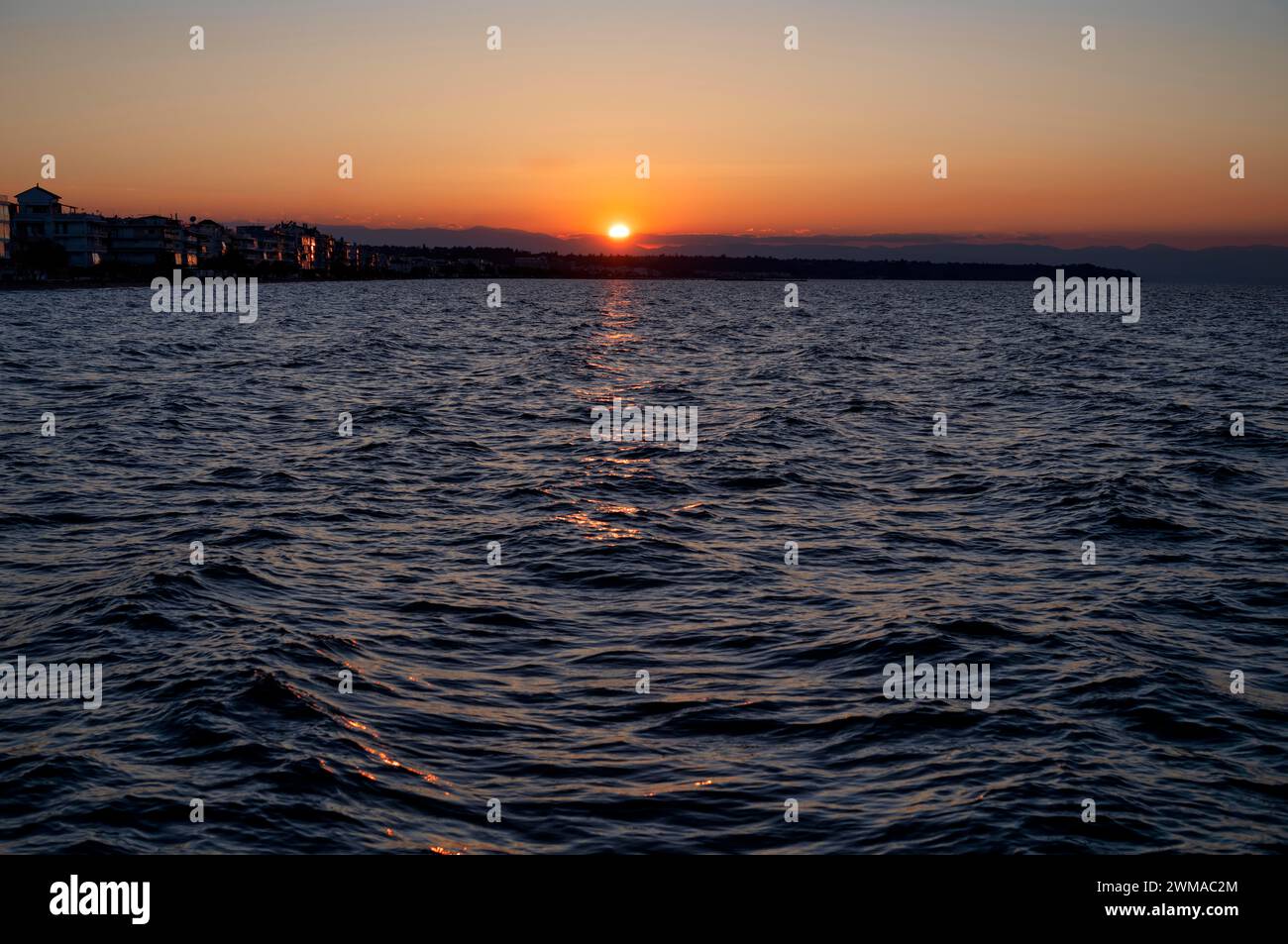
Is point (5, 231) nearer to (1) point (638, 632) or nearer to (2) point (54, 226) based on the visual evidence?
(2) point (54, 226)

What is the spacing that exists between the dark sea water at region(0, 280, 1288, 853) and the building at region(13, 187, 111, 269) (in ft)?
564

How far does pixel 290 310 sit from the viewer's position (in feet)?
459

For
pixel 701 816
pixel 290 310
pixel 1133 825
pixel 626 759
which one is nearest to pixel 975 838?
pixel 1133 825

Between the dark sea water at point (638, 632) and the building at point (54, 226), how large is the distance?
172m

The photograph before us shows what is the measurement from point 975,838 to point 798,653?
553 cm

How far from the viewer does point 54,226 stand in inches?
7564

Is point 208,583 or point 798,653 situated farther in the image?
point 208,583

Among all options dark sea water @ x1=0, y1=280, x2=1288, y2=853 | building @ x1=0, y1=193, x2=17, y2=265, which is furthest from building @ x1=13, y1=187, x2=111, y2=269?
dark sea water @ x1=0, y1=280, x2=1288, y2=853

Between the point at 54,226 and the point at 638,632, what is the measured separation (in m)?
205

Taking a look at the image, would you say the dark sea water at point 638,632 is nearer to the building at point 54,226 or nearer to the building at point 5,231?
the building at point 5,231

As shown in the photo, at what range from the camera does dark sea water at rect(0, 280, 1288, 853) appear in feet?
37.1

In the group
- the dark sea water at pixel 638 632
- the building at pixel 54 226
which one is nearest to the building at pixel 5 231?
the building at pixel 54 226

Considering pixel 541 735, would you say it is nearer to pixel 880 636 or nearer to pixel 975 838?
pixel 975 838

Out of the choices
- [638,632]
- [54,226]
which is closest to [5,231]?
[54,226]
